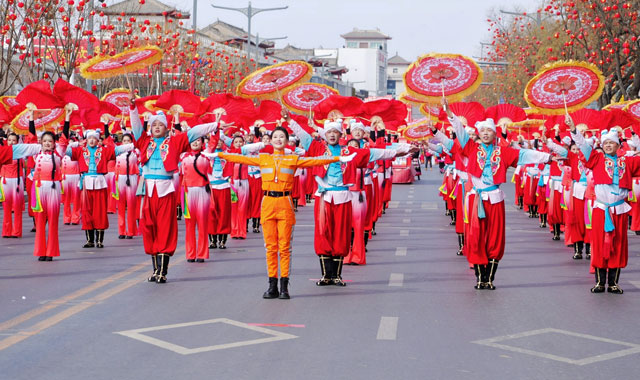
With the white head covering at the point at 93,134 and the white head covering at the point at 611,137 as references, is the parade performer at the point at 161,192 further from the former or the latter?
the white head covering at the point at 93,134

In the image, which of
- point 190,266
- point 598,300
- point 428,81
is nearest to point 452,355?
point 598,300

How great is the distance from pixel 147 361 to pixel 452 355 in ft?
7.32

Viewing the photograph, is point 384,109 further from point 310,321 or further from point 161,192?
point 310,321

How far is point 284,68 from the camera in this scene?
48.9ft

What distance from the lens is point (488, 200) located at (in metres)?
11.6

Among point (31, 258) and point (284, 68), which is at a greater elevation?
point (284, 68)

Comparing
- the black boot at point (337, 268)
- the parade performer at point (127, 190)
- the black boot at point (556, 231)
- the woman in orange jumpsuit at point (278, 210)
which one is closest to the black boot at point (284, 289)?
the woman in orange jumpsuit at point (278, 210)

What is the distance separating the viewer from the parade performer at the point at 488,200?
11609mm

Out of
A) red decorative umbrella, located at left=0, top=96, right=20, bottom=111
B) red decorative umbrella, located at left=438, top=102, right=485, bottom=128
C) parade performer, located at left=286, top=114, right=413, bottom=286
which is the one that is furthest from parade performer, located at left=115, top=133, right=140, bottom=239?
red decorative umbrella, located at left=438, top=102, right=485, bottom=128

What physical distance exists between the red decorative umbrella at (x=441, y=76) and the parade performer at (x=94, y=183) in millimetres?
4255

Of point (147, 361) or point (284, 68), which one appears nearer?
point (147, 361)

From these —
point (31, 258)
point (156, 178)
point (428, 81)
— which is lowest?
point (31, 258)

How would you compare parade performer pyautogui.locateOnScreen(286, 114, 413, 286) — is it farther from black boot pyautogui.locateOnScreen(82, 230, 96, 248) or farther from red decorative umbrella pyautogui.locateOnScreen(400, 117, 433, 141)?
red decorative umbrella pyautogui.locateOnScreen(400, 117, 433, 141)

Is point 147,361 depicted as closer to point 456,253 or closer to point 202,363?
point 202,363
